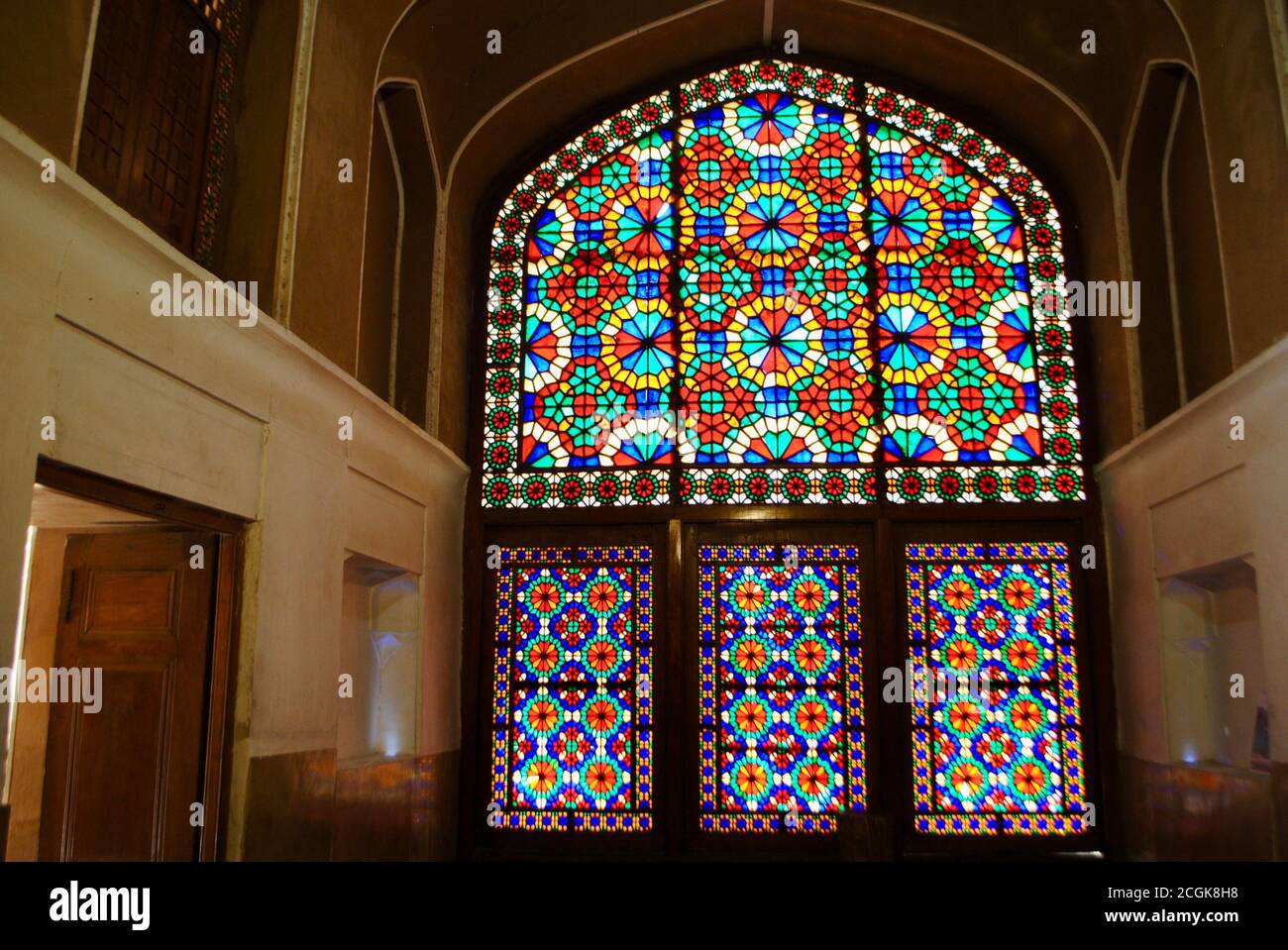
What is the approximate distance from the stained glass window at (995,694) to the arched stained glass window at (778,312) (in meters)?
0.47

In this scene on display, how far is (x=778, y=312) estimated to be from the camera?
22.4 feet

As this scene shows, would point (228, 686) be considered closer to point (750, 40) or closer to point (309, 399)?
point (309, 399)

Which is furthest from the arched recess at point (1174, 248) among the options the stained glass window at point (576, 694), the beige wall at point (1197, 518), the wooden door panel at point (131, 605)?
the wooden door panel at point (131, 605)

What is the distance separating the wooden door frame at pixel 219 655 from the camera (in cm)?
Result: 398

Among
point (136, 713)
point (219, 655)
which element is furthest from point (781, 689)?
point (136, 713)

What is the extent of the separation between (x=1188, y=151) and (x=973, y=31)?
1.39 m

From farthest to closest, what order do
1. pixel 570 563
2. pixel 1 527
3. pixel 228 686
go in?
1. pixel 570 563
2. pixel 228 686
3. pixel 1 527

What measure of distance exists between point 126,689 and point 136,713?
96 mm

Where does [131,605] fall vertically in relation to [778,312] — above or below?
below

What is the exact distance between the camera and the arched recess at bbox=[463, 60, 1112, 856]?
623cm

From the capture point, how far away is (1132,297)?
6.30m

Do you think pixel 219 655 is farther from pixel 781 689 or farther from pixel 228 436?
pixel 781 689

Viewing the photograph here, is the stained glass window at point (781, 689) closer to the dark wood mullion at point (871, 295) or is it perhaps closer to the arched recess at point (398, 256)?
the dark wood mullion at point (871, 295)

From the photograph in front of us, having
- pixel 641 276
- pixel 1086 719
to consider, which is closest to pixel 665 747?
pixel 1086 719
